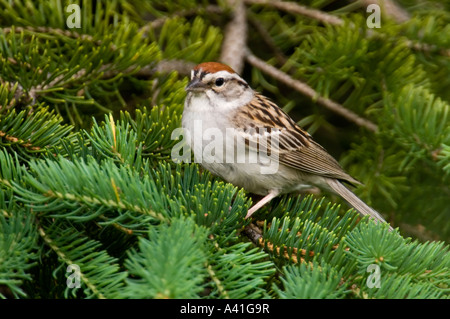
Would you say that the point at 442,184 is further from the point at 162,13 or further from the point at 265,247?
the point at 162,13

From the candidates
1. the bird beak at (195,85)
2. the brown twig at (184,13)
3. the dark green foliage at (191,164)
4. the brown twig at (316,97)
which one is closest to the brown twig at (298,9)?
the dark green foliage at (191,164)

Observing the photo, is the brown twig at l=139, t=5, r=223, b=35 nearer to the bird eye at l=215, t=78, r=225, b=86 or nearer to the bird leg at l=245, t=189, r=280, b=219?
the bird eye at l=215, t=78, r=225, b=86

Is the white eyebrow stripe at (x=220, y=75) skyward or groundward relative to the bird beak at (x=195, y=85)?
skyward

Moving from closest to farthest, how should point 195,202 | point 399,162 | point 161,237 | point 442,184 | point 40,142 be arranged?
point 161,237 < point 195,202 < point 40,142 < point 399,162 < point 442,184

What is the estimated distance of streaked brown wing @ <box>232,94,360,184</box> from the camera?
253 centimetres

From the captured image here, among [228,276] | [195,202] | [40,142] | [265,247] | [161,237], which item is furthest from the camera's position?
[40,142]

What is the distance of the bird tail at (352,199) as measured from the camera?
243 centimetres

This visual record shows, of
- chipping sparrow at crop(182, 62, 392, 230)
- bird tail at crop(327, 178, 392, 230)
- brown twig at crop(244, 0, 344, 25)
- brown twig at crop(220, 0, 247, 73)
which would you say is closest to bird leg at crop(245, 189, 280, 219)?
chipping sparrow at crop(182, 62, 392, 230)

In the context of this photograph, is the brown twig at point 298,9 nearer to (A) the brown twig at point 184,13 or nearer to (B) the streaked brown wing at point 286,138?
(A) the brown twig at point 184,13

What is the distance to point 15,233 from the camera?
55.0 inches

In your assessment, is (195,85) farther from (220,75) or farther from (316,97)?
(316,97)

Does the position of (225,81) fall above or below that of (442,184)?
above
